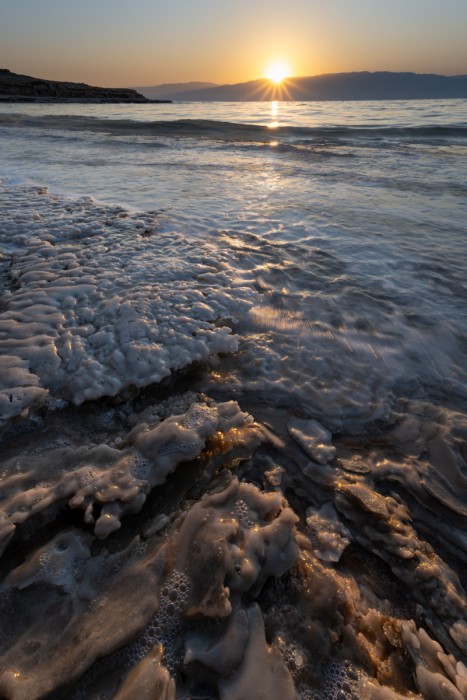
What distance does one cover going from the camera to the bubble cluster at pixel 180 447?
2.30m

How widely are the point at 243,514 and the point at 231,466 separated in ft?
1.19

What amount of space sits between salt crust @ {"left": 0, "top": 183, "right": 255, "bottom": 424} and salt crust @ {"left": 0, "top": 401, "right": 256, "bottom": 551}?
533 mm

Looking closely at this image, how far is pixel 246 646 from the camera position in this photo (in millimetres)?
1479

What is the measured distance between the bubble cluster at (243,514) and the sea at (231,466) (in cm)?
2

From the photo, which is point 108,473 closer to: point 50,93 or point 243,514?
point 243,514

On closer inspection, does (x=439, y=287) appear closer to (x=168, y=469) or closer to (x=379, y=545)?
(x=379, y=545)

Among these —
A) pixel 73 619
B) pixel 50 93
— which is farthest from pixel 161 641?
pixel 50 93

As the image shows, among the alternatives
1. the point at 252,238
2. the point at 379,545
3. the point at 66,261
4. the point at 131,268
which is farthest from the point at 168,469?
the point at 252,238

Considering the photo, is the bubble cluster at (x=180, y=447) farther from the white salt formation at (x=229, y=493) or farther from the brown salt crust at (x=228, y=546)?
the brown salt crust at (x=228, y=546)

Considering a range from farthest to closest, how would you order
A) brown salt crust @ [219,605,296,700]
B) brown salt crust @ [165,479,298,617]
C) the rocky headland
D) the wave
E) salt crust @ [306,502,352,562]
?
1. the rocky headland
2. the wave
3. salt crust @ [306,502,352,562]
4. brown salt crust @ [165,479,298,617]
5. brown salt crust @ [219,605,296,700]

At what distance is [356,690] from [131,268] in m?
4.17

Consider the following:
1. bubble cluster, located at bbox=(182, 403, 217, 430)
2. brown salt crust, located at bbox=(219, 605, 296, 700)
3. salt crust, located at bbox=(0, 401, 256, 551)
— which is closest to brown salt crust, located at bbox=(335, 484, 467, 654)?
brown salt crust, located at bbox=(219, 605, 296, 700)

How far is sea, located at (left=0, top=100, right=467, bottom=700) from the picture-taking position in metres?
1.50

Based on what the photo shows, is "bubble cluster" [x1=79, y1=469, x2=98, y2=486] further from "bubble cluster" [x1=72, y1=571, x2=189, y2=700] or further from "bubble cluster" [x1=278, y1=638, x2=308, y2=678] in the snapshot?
"bubble cluster" [x1=278, y1=638, x2=308, y2=678]
